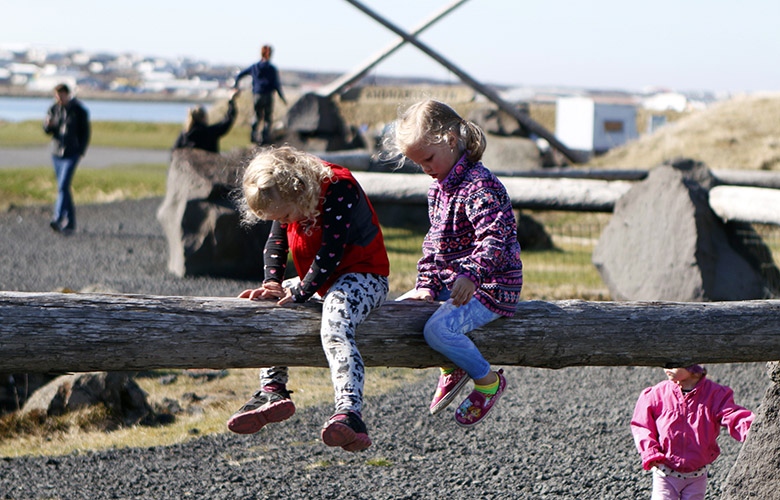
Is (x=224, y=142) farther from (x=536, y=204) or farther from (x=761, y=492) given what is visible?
(x=761, y=492)

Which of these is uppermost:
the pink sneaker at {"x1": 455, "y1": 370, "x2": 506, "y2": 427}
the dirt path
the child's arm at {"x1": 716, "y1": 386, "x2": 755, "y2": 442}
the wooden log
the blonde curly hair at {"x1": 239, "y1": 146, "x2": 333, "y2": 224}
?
the blonde curly hair at {"x1": 239, "y1": 146, "x2": 333, "y2": 224}

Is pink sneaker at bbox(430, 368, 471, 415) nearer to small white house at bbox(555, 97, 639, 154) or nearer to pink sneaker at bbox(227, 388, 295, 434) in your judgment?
pink sneaker at bbox(227, 388, 295, 434)

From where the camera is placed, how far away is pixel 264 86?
14.6m

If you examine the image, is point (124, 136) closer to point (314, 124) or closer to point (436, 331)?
point (314, 124)

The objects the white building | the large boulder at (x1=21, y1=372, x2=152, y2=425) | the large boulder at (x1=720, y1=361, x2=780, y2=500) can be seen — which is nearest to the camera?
the large boulder at (x1=720, y1=361, x2=780, y2=500)

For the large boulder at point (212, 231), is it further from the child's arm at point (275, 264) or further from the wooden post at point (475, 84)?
the wooden post at point (475, 84)

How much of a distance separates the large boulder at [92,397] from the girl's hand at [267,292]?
264 cm

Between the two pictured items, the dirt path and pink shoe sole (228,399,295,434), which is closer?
pink shoe sole (228,399,295,434)

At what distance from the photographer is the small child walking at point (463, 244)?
3385 millimetres

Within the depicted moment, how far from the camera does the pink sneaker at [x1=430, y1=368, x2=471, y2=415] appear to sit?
358 cm

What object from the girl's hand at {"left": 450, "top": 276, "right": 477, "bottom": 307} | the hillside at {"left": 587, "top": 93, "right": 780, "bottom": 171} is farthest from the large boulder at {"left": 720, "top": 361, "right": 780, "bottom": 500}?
the hillside at {"left": 587, "top": 93, "right": 780, "bottom": 171}

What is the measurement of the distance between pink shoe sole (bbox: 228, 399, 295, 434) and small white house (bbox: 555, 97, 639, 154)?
26093mm

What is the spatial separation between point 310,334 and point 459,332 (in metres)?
0.59

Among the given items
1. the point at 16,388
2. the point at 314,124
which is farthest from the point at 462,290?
the point at 314,124
